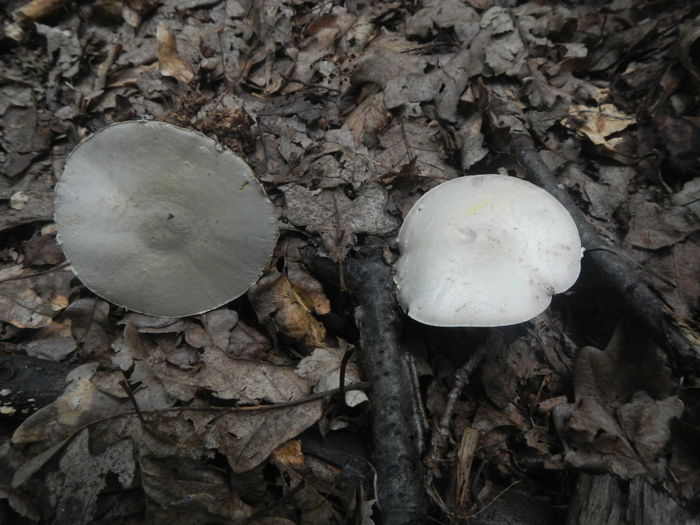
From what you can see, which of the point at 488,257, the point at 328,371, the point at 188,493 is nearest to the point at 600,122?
the point at 488,257

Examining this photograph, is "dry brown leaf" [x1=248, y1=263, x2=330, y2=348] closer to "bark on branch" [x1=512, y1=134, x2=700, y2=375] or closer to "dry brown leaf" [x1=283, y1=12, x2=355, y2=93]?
"bark on branch" [x1=512, y1=134, x2=700, y2=375]

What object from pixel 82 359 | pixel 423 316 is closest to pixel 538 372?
pixel 423 316

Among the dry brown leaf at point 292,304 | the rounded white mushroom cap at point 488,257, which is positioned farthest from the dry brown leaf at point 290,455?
the rounded white mushroom cap at point 488,257

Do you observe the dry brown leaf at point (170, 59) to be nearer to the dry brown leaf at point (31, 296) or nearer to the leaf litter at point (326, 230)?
the leaf litter at point (326, 230)

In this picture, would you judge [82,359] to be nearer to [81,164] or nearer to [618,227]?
[81,164]

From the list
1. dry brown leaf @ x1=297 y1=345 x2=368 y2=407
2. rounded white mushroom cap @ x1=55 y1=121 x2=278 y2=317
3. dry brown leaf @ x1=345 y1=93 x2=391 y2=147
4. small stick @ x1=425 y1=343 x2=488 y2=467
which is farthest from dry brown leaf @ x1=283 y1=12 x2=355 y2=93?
small stick @ x1=425 y1=343 x2=488 y2=467

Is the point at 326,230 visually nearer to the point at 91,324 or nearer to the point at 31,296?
the point at 91,324
